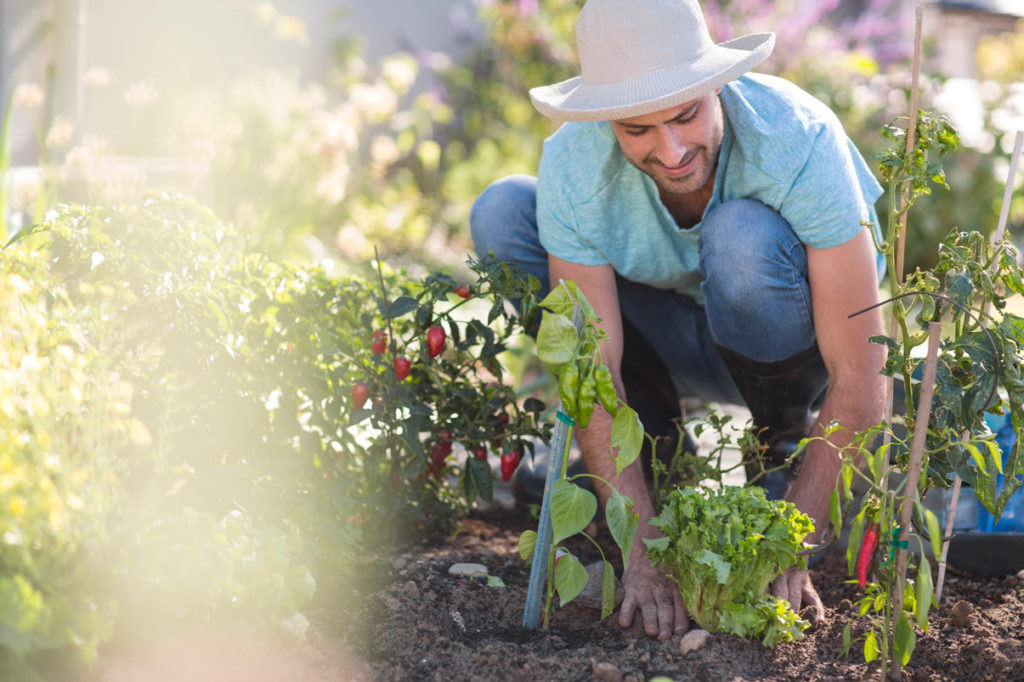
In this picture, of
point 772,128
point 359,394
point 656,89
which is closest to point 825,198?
point 772,128

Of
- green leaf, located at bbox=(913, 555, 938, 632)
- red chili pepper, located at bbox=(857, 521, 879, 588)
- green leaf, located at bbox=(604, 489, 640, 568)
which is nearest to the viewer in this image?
green leaf, located at bbox=(913, 555, 938, 632)

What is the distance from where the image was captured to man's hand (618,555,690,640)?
5.71 ft

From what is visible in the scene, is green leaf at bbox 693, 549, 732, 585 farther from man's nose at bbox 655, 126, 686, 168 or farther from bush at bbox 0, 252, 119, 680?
bush at bbox 0, 252, 119, 680

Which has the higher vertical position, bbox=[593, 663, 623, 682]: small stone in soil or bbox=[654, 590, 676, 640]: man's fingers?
bbox=[654, 590, 676, 640]: man's fingers

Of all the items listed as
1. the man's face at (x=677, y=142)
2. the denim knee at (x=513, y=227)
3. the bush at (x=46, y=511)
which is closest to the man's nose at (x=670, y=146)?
the man's face at (x=677, y=142)

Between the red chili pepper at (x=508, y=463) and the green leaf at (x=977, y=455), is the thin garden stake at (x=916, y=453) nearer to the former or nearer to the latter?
the green leaf at (x=977, y=455)

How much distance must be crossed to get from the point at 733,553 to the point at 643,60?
89 cm

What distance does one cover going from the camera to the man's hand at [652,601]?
174 cm

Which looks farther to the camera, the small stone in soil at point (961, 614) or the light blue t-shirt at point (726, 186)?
the light blue t-shirt at point (726, 186)

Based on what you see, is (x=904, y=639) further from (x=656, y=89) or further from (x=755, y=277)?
(x=656, y=89)

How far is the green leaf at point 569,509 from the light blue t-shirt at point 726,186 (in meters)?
0.67

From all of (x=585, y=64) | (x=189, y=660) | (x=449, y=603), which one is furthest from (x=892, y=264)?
(x=189, y=660)

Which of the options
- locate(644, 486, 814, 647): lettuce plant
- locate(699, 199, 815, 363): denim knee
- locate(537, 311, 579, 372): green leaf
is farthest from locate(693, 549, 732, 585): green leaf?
locate(699, 199, 815, 363): denim knee

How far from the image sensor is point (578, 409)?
154 cm
